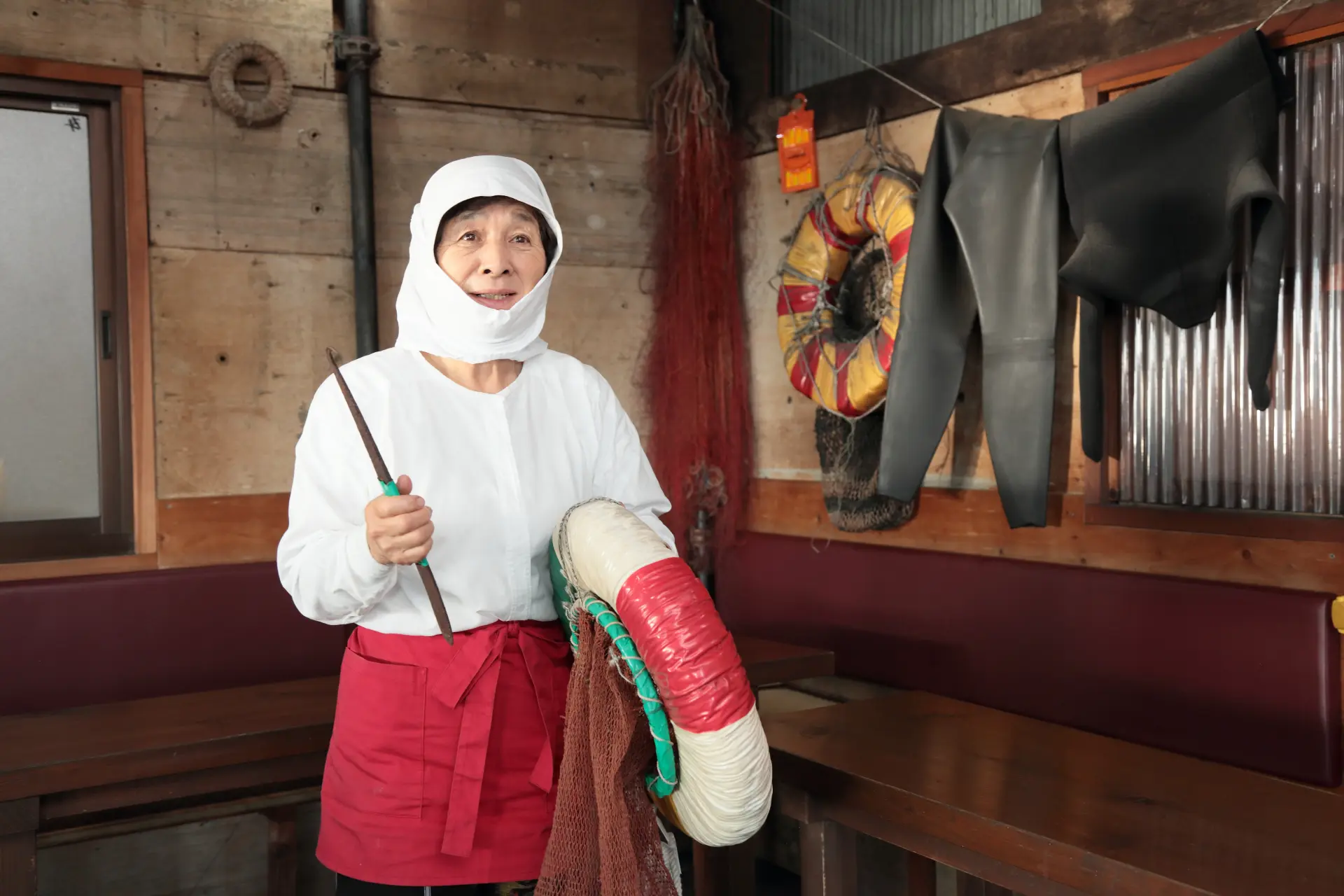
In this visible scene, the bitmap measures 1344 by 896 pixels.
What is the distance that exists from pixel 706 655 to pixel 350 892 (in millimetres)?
581

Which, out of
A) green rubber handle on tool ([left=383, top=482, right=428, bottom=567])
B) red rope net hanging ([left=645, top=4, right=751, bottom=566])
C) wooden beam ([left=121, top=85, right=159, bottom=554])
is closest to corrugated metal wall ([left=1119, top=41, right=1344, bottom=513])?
red rope net hanging ([left=645, top=4, right=751, bottom=566])

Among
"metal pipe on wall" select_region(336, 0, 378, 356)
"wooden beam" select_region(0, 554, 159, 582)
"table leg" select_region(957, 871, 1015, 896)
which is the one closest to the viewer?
"table leg" select_region(957, 871, 1015, 896)

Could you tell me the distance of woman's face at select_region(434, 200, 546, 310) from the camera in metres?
1.66

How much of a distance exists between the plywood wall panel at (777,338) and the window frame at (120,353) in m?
1.80

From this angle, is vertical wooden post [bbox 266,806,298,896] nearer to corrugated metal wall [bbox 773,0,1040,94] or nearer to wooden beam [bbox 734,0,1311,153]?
wooden beam [bbox 734,0,1311,153]

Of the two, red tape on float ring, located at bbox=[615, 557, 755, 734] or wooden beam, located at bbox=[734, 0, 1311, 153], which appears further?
wooden beam, located at bbox=[734, 0, 1311, 153]

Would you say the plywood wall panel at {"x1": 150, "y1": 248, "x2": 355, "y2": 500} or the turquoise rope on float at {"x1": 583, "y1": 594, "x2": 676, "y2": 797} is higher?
the plywood wall panel at {"x1": 150, "y1": 248, "x2": 355, "y2": 500}

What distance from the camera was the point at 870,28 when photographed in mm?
3482

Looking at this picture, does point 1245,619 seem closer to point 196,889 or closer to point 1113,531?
point 1113,531

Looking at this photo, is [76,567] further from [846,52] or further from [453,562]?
[846,52]

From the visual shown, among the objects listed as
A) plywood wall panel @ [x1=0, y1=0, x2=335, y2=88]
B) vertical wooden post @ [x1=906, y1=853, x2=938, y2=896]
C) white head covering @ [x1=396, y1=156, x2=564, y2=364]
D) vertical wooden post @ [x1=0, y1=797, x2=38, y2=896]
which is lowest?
vertical wooden post @ [x1=906, y1=853, x2=938, y2=896]

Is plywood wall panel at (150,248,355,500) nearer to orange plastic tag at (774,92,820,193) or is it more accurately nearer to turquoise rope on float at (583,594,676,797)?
orange plastic tag at (774,92,820,193)

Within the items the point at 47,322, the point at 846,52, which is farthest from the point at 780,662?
the point at 47,322

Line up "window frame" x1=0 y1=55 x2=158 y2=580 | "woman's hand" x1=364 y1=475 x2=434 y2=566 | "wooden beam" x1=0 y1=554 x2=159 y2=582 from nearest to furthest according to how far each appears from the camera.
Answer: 1. "woman's hand" x1=364 y1=475 x2=434 y2=566
2. "wooden beam" x1=0 y1=554 x2=159 y2=582
3. "window frame" x1=0 y1=55 x2=158 y2=580
